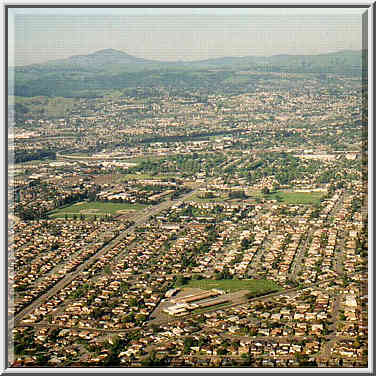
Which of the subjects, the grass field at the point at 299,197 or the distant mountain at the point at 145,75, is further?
the distant mountain at the point at 145,75

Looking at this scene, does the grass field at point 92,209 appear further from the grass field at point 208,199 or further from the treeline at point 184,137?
the treeline at point 184,137

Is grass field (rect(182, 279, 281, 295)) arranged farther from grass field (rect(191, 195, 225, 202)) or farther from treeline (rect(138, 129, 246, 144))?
treeline (rect(138, 129, 246, 144))

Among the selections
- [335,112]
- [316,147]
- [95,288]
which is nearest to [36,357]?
[95,288]

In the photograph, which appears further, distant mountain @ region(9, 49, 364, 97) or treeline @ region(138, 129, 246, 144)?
treeline @ region(138, 129, 246, 144)

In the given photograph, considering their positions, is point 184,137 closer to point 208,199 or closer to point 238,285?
point 208,199

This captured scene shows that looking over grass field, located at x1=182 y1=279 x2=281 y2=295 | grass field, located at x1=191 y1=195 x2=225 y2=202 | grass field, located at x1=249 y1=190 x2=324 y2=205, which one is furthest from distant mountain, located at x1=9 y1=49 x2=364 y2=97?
grass field, located at x1=182 y1=279 x2=281 y2=295

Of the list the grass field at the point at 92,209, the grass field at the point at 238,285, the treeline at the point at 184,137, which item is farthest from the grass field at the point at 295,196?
the treeline at the point at 184,137
